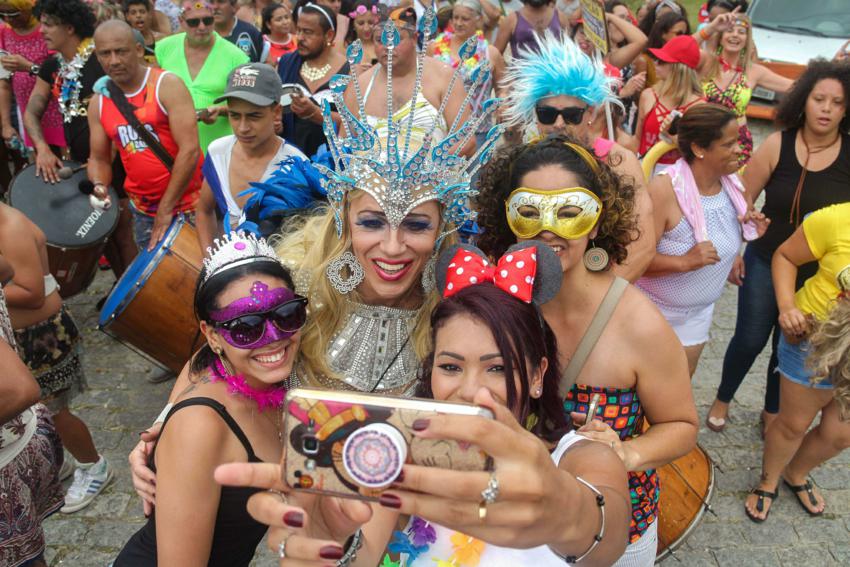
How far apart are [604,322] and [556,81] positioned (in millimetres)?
1781

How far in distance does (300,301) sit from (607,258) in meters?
1.07

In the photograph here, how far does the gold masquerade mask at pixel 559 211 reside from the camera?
7.48 ft

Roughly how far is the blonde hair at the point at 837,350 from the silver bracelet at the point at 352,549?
7.85ft

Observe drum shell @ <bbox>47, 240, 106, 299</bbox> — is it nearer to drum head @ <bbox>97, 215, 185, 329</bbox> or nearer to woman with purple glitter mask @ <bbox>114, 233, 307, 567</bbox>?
drum head @ <bbox>97, 215, 185, 329</bbox>

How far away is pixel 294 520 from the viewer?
1190mm

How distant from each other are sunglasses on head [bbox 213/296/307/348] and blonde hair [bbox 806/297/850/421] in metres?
2.36

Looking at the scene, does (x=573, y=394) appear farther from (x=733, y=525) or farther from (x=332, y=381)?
(x=733, y=525)

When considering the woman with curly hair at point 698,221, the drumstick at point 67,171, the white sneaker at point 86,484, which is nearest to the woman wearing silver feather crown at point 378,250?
the woman with curly hair at point 698,221

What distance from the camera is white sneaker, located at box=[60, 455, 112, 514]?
3664mm

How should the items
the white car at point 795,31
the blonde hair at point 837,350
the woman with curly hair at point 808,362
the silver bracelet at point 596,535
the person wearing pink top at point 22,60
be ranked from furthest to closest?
the white car at point 795,31 < the person wearing pink top at point 22,60 < the woman with curly hair at point 808,362 < the blonde hair at point 837,350 < the silver bracelet at point 596,535

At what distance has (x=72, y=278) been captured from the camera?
474cm

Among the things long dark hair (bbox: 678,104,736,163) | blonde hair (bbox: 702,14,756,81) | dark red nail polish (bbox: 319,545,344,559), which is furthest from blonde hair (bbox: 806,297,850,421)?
blonde hair (bbox: 702,14,756,81)

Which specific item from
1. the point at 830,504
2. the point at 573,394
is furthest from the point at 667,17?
the point at 573,394

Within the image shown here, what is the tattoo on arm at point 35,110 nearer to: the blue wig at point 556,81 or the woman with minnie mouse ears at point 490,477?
the blue wig at point 556,81
